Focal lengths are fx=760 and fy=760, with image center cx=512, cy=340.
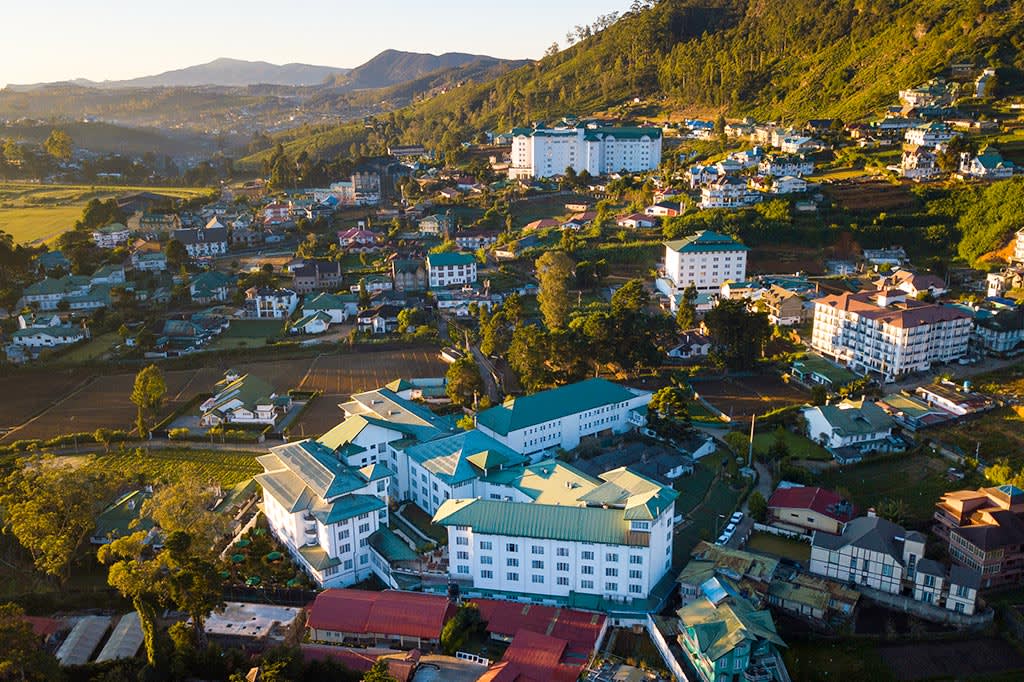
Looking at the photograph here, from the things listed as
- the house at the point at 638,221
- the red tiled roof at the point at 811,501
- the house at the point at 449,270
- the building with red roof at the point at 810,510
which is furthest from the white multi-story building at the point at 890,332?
the house at the point at 449,270

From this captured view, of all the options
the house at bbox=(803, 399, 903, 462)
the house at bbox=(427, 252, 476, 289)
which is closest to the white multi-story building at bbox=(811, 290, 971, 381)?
the house at bbox=(803, 399, 903, 462)

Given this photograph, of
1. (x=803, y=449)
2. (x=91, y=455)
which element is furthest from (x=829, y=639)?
(x=91, y=455)

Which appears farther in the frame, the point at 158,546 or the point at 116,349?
the point at 116,349

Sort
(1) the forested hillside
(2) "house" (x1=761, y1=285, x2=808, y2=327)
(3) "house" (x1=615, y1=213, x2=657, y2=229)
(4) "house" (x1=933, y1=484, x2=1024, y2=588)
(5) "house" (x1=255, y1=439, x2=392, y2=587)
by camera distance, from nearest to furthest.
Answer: (4) "house" (x1=933, y1=484, x2=1024, y2=588) < (5) "house" (x1=255, y1=439, x2=392, y2=587) < (2) "house" (x1=761, y1=285, x2=808, y2=327) < (3) "house" (x1=615, y1=213, x2=657, y2=229) < (1) the forested hillside

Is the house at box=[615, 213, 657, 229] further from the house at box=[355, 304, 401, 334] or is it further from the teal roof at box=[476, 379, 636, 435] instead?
the teal roof at box=[476, 379, 636, 435]

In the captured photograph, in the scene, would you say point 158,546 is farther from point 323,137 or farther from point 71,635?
point 323,137

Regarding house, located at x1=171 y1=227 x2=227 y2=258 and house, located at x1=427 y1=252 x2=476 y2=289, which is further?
house, located at x1=171 y1=227 x2=227 y2=258
